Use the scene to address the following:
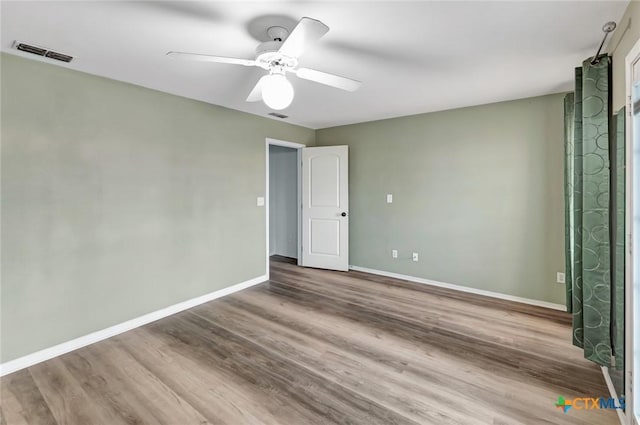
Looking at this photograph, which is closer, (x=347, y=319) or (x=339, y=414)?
(x=339, y=414)

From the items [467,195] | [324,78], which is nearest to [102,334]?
[324,78]

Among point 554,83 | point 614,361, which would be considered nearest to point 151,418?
point 614,361

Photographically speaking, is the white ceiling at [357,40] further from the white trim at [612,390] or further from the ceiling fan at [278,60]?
the white trim at [612,390]

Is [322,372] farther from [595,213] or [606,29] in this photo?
[606,29]

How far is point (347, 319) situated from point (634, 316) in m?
2.17

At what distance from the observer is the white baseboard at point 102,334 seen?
2322mm

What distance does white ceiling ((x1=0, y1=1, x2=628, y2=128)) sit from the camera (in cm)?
177

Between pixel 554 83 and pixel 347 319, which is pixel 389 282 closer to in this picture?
pixel 347 319

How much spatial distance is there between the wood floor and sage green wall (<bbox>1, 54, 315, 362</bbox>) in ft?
1.26

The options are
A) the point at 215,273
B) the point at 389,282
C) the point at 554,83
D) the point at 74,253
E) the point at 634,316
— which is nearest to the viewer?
the point at 634,316

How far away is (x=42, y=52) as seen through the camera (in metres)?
2.27

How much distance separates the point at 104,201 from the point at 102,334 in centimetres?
124

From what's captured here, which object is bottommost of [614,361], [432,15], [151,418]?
[151,418]

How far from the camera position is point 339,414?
5.98 feet
